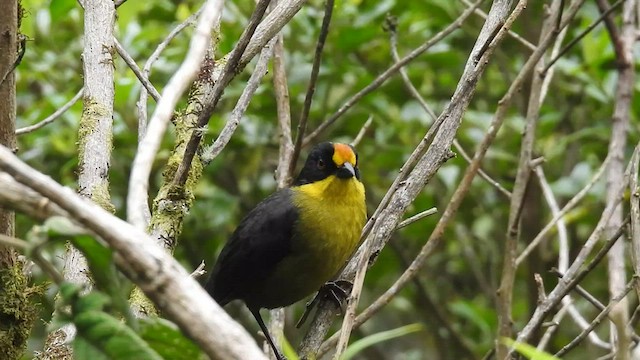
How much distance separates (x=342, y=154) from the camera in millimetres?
4012

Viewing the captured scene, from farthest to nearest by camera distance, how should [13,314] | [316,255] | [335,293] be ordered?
1. [316,255]
2. [335,293]
3. [13,314]

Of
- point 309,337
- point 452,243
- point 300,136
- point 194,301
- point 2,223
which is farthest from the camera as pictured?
point 452,243

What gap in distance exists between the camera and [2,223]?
2285mm

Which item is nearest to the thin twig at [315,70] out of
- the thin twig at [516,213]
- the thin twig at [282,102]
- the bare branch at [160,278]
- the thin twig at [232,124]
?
the thin twig at [282,102]

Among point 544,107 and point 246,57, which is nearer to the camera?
point 246,57

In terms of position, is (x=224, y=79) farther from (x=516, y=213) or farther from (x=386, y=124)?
(x=386, y=124)

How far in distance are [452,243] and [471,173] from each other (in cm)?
310

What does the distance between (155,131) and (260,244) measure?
269cm

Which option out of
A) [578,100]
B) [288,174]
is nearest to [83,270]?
[288,174]

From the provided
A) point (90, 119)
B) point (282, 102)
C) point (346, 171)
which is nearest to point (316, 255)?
point (346, 171)

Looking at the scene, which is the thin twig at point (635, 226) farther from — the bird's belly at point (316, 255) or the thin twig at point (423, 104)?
the bird's belly at point (316, 255)

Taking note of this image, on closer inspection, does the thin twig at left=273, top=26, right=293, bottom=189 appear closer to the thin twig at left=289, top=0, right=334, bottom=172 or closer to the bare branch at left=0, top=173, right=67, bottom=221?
the thin twig at left=289, top=0, right=334, bottom=172

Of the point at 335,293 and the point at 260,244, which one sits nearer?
the point at 335,293

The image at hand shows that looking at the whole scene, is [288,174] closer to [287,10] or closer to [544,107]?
[287,10]
